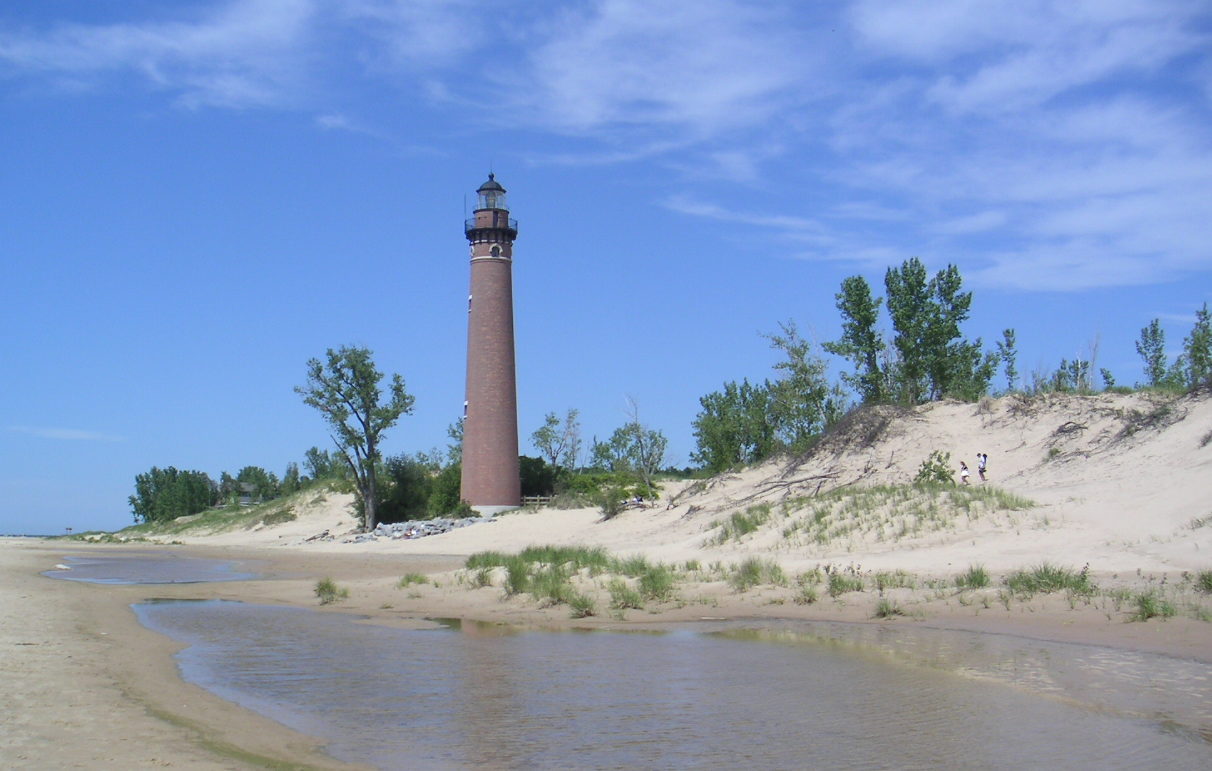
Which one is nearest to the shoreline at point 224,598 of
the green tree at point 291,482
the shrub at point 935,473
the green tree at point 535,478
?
the shrub at point 935,473

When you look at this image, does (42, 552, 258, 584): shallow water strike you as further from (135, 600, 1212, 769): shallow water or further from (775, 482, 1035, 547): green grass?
(775, 482, 1035, 547): green grass

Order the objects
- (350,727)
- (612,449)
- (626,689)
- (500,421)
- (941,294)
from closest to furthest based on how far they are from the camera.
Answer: (350,727)
(626,689)
(941,294)
(500,421)
(612,449)

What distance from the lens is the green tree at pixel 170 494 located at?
96188 mm

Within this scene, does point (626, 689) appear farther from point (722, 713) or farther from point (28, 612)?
point (28, 612)

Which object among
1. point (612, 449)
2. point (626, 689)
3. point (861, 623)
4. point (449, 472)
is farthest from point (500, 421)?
point (626, 689)

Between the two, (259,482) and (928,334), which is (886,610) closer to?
(928,334)

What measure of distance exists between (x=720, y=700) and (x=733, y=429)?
49532mm

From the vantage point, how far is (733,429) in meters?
59.2

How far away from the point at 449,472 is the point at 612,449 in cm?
2467

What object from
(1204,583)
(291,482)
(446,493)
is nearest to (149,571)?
(446,493)

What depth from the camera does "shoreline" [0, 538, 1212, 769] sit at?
7.88 meters

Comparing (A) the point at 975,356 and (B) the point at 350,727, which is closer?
(B) the point at 350,727

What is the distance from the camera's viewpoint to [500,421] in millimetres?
49906

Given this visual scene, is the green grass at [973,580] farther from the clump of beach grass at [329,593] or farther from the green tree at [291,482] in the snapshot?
the green tree at [291,482]
